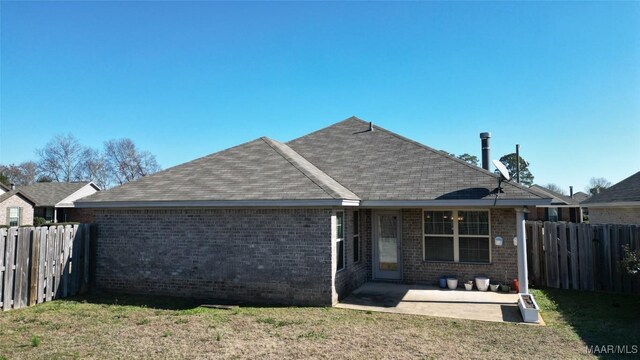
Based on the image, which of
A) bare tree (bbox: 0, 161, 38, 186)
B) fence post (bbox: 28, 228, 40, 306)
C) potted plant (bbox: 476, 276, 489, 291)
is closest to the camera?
fence post (bbox: 28, 228, 40, 306)

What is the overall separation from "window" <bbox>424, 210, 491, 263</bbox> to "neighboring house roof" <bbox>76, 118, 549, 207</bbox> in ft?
4.08

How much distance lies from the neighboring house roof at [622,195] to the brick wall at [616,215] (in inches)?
20.3

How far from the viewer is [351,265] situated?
10938mm

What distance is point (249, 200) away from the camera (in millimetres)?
9609

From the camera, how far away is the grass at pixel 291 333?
6238mm

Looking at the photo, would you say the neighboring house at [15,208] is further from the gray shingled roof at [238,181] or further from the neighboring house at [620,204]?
the neighboring house at [620,204]

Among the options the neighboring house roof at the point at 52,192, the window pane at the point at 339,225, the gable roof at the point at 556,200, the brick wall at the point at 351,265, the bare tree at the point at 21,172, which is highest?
the bare tree at the point at 21,172

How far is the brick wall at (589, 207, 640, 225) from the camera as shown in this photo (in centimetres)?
1595

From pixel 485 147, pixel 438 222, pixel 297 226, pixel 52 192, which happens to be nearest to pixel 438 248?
pixel 438 222

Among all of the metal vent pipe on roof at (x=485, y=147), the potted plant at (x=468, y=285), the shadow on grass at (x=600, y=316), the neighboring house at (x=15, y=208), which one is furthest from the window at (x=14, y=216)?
the shadow on grass at (x=600, y=316)

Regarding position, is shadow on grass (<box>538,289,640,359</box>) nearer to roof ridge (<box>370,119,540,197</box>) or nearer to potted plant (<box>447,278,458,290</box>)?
potted plant (<box>447,278,458,290</box>)

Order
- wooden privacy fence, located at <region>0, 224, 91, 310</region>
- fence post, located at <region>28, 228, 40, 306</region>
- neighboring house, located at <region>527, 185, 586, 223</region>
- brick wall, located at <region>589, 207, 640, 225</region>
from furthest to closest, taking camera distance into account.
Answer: neighboring house, located at <region>527, 185, 586, 223</region> < brick wall, located at <region>589, 207, 640, 225</region> < fence post, located at <region>28, 228, 40, 306</region> < wooden privacy fence, located at <region>0, 224, 91, 310</region>

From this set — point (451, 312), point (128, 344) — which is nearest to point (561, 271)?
point (451, 312)

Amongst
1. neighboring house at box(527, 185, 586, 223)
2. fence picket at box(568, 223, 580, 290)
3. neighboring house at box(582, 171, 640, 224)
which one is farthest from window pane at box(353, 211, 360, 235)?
neighboring house at box(527, 185, 586, 223)
